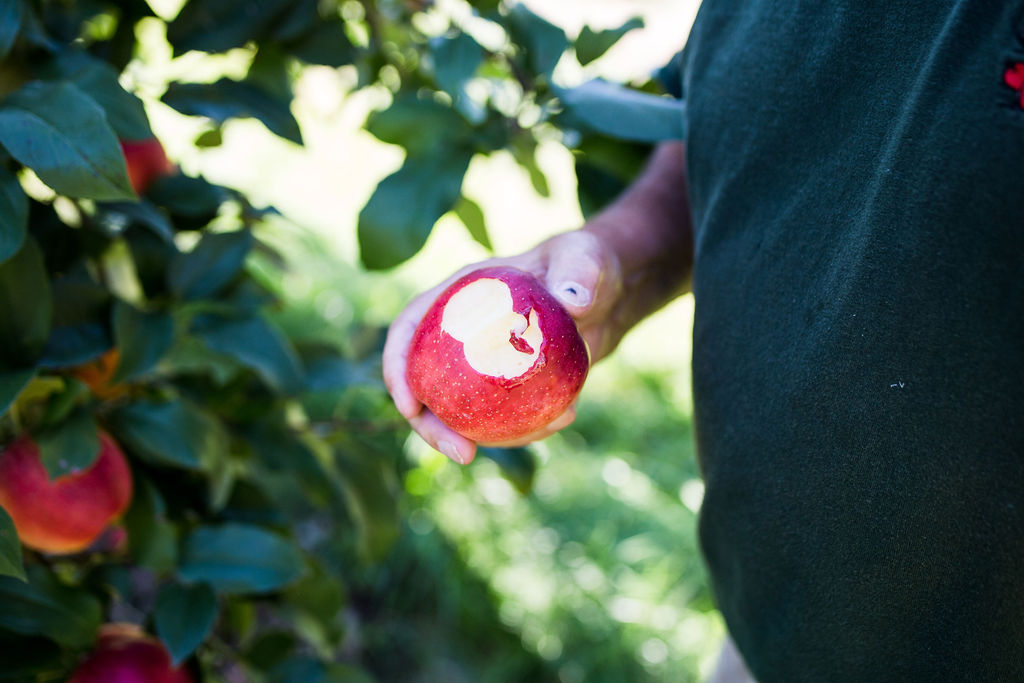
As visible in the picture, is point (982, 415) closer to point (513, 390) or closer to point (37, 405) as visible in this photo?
point (513, 390)

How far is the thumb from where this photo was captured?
534 mm

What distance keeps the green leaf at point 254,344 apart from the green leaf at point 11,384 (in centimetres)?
16

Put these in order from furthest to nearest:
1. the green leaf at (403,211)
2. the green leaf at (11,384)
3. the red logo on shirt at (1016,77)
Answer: the green leaf at (403,211)
the green leaf at (11,384)
the red logo on shirt at (1016,77)

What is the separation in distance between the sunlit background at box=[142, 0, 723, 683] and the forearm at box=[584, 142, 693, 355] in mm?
129

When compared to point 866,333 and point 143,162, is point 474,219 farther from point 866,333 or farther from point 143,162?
point 866,333

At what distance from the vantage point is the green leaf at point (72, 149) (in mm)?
470

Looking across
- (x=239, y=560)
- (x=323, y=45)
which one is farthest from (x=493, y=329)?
(x=323, y=45)

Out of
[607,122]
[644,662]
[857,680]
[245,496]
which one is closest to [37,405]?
[245,496]

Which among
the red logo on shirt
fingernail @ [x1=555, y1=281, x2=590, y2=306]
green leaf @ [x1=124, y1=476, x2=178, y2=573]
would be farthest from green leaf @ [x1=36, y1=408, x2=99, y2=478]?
the red logo on shirt

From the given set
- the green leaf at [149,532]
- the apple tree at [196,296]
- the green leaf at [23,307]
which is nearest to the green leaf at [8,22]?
the apple tree at [196,296]

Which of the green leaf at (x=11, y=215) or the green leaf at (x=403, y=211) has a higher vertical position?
the green leaf at (x=11, y=215)

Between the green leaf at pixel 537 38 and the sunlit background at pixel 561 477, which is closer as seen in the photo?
the green leaf at pixel 537 38

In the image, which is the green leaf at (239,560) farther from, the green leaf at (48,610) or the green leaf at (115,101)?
the green leaf at (115,101)

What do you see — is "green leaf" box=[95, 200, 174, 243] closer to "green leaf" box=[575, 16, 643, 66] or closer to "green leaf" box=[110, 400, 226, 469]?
"green leaf" box=[110, 400, 226, 469]
